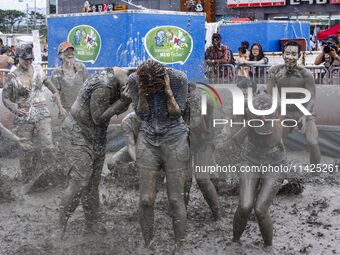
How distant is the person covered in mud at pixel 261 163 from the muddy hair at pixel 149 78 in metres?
1.04

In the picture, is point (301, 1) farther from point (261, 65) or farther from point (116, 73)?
point (116, 73)

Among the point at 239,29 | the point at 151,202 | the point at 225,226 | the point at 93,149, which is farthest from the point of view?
the point at 239,29

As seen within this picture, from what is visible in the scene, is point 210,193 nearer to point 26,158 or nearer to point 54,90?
point 54,90

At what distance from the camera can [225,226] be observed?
22.8ft

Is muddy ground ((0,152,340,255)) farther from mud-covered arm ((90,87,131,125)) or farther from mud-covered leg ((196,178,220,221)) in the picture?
mud-covered arm ((90,87,131,125))

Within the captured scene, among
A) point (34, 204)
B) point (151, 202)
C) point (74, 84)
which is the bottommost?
point (34, 204)

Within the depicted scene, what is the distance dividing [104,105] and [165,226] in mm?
1662

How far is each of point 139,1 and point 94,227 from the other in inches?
999

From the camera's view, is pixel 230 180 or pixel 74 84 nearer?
pixel 230 180

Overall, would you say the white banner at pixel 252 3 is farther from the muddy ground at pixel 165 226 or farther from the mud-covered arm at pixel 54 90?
the mud-covered arm at pixel 54 90

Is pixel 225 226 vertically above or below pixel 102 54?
below

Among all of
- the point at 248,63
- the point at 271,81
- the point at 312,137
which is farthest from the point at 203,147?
the point at 248,63

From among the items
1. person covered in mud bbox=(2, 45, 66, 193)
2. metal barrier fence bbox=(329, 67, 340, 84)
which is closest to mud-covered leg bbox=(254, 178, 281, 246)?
person covered in mud bbox=(2, 45, 66, 193)

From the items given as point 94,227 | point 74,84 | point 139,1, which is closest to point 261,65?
point 74,84
